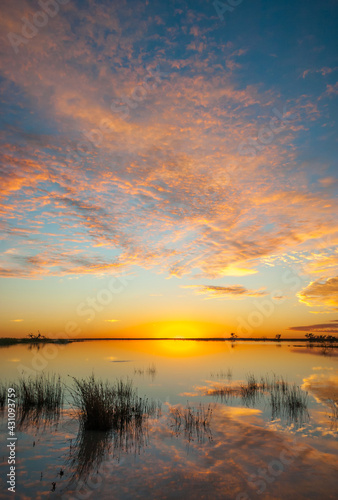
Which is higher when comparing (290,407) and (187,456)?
(187,456)

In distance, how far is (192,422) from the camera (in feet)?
40.6

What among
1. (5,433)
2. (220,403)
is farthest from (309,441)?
(5,433)

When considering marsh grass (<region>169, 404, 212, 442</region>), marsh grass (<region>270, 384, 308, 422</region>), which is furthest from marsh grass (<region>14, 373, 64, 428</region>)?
marsh grass (<region>270, 384, 308, 422</region>)

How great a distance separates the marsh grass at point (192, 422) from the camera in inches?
439

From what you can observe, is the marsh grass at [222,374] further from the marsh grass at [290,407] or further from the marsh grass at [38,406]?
the marsh grass at [38,406]

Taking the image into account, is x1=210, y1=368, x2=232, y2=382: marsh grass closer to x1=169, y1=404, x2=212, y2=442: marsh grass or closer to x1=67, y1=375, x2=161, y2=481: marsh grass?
x1=169, y1=404, x2=212, y2=442: marsh grass

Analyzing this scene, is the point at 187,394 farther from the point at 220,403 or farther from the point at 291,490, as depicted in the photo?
the point at 291,490

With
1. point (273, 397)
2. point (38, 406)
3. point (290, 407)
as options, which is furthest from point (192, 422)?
point (38, 406)

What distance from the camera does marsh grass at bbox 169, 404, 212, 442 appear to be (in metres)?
11.1

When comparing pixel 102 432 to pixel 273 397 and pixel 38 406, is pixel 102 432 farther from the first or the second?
pixel 273 397

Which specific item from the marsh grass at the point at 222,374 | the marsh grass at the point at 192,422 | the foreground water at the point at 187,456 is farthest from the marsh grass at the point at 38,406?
the marsh grass at the point at 222,374

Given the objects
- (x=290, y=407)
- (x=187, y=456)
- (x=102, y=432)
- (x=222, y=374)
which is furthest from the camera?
(x=222, y=374)

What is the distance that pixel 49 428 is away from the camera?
1141 centimetres

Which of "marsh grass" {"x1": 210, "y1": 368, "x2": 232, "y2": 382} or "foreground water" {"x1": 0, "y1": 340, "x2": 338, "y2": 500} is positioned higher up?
"foreground water" {"x1": 0, "y1": 340, "x2": 338, "y2": 500}
